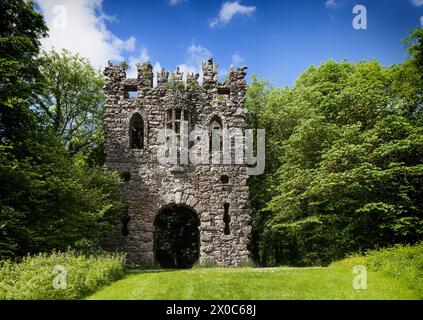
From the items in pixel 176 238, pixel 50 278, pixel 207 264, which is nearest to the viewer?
pixel 50 278

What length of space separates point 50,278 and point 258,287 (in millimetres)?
A: 5537

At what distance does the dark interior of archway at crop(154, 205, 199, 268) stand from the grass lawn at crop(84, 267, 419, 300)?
12.9m

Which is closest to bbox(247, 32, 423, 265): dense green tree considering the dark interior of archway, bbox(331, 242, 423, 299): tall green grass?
bbox(331, 242, 423, 299): tall green grass

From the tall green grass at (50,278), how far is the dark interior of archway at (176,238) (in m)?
13.4

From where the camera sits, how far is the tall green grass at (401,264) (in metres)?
10.5

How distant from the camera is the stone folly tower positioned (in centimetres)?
1775

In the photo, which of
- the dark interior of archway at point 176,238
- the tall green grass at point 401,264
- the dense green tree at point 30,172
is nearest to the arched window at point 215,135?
the dense green tree at point 30,172

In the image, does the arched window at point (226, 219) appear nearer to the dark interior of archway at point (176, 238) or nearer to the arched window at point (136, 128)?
the arched window at point (136, 128)

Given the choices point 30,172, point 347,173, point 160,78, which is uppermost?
point 160,78

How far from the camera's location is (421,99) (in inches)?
748

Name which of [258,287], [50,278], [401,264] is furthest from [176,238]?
[401,264]

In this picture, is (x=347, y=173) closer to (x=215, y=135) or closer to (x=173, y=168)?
(x=215, y=135)

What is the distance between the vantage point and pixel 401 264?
11.8 metres
